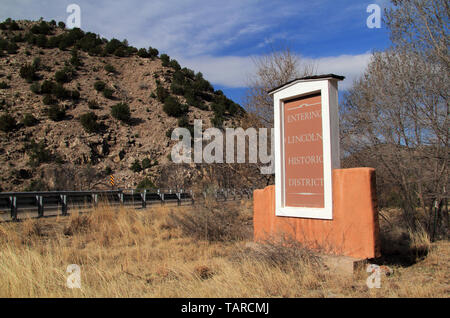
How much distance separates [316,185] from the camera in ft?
20.5

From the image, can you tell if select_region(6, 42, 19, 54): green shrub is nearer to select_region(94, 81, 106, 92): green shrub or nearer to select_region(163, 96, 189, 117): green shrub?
select_region(94, 81, 106, 92): green shrub

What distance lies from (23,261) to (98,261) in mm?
1388

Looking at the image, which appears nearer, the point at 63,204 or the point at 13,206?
the point at 13,206

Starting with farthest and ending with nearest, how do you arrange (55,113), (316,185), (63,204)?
(55,113), (63,204), (316,185)

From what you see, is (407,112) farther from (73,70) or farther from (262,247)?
(73,70)

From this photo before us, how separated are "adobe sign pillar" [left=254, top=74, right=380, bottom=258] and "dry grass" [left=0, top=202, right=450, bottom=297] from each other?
1.70 feet

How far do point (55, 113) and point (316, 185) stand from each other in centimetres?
4134

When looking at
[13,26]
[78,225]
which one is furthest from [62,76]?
[78,225]

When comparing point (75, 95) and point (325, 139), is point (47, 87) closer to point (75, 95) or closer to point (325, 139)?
point (75, 95)

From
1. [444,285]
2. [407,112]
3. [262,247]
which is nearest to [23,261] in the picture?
[262,247]

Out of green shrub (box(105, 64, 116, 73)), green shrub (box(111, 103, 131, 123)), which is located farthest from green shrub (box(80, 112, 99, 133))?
green shrub (box(105, 64, 116, 73))

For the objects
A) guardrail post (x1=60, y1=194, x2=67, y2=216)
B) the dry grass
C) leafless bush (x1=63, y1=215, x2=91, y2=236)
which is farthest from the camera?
guardrail post (x1=60, y1=194, x2=67, y2=216)

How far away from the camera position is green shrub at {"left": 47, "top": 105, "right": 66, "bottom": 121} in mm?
41094

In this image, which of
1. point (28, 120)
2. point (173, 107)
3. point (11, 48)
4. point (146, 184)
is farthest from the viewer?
point (11, 48)
